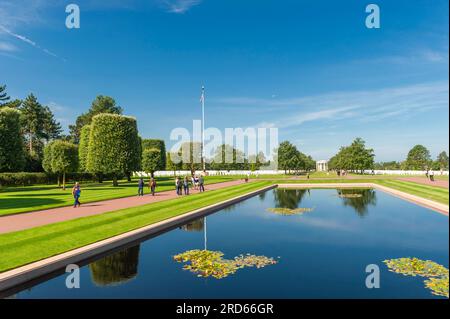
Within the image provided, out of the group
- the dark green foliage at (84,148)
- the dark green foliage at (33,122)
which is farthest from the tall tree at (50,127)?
the dark green foliage at (84,148)

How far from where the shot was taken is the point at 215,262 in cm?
1058

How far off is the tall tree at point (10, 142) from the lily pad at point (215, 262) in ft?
126

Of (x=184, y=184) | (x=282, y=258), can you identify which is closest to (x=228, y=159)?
(x=184, y=184)

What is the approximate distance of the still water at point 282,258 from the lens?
8180 millimetres

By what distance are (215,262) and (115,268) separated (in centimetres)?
342

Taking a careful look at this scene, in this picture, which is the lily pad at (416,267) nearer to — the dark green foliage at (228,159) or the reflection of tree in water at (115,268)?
the reflection of tree in water at (115,268)

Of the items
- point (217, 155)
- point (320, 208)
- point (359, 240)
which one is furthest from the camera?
point (217, 155)

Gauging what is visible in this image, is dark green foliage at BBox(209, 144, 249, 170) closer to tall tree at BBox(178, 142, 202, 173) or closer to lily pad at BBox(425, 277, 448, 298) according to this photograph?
tall tree at BBox(178, 142, 202, 173)

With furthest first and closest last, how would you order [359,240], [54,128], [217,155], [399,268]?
[217,155]
[54,128]
[359,240]
[399,268]
